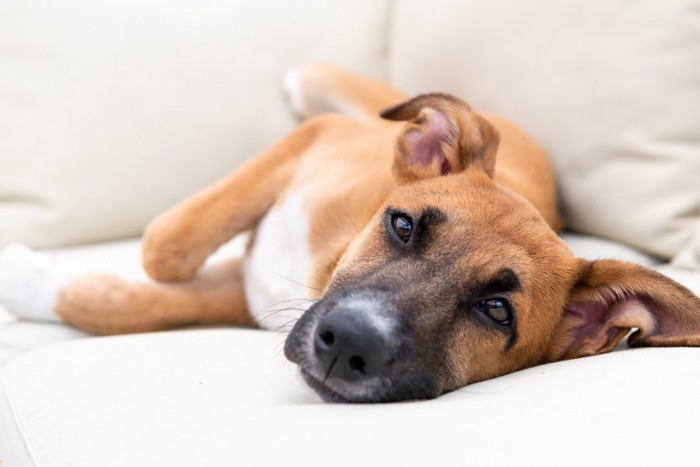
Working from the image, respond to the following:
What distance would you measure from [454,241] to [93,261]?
1.57m

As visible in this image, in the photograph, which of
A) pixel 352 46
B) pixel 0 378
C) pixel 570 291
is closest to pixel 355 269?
pixel 570 291

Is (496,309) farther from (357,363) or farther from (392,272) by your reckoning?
(357,363)

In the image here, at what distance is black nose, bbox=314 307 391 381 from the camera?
1.51 metres

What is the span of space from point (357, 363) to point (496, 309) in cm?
46

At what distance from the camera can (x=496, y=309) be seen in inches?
71.5

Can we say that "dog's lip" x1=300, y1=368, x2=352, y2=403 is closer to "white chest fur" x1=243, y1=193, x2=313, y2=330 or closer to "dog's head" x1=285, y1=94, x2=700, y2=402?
"dog's head" x1=285, y1=94, x2=700, y2=402

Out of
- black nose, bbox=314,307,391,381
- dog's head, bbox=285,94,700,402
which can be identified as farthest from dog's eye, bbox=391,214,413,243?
black nose, bbox=314,307,391,381

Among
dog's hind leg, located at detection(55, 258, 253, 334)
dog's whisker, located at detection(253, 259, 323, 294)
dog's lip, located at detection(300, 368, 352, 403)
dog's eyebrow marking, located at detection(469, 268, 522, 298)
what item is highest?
dog's eyebrow marking, located at detection(469, 268, 522, 298)

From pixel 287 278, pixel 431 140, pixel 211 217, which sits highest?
pixel 431 140

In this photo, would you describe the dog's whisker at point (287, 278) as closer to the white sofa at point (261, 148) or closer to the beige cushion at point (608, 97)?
the white sofa at point (261, 148)

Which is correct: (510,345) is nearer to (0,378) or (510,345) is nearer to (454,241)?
(454,241)

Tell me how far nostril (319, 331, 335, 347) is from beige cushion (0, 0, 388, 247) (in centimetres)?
168

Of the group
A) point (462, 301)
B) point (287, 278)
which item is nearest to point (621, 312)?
point (462, 301)

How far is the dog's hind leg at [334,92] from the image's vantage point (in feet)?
10.8
